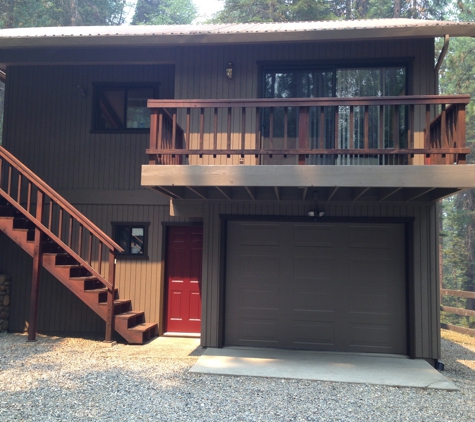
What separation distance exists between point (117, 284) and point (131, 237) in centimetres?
94

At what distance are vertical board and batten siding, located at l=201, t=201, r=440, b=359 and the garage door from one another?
27 centimetres

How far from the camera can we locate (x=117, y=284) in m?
8.59

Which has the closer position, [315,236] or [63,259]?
[315,236]

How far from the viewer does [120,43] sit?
7.55 metres

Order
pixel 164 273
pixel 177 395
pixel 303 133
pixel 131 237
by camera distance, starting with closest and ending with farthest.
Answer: pixel 177 395 → pixel 303 133 → pixel 164 273 → pixel 131 237

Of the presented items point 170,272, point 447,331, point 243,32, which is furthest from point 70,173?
point 447,331

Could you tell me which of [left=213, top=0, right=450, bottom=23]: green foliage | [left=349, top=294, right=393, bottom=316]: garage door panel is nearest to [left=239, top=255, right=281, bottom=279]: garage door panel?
[left=349, top=294, right=393, bottom=316]: garage door panel

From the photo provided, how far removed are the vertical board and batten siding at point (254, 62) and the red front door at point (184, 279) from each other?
1890 millimetres

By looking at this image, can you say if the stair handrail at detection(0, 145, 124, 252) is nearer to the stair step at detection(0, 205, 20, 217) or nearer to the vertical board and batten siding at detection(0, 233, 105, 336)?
the stair step at detection(0, 205, 20, 217)

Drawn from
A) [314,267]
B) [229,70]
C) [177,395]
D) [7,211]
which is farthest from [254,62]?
[177,395]

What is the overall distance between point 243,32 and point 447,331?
885 cm

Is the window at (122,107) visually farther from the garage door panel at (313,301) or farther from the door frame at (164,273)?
the garage door panel at (313,301)

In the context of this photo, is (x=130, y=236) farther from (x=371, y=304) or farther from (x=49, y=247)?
(x=371, y=304)

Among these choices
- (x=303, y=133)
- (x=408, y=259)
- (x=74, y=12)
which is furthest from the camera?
(x=74, y=12)
